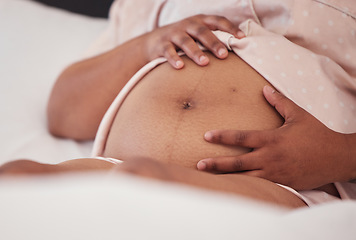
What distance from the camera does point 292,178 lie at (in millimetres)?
654

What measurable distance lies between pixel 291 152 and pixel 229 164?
106mm

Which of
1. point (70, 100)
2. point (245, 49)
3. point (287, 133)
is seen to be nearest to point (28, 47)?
point (70, 100)

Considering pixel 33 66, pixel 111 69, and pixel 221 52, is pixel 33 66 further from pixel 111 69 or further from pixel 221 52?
pixel 221 52

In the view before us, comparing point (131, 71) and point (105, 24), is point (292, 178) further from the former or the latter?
point (105, 24)

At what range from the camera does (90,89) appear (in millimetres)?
893

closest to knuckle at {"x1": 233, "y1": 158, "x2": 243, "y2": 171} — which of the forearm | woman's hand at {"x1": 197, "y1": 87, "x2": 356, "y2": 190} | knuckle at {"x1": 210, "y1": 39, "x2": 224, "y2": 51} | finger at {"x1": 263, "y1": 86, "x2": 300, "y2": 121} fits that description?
woman's hand at {"x1": 197, "y1": 87, "x2": 356, "y2": 190}

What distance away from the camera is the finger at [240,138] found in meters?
0.63

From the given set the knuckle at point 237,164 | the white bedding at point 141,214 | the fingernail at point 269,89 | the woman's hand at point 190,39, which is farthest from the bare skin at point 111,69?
the white bedding at point 141,214

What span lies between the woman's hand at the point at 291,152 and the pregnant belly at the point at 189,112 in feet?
0.07

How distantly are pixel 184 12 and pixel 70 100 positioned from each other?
324mm

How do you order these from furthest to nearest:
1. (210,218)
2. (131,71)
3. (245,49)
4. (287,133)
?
(131,71) < (245,49) < (287,133) < (210,218)

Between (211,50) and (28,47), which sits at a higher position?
(211,50)

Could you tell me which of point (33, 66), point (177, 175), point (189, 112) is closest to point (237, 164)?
point (189, 112)

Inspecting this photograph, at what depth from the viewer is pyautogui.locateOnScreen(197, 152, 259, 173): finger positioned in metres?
0.62
